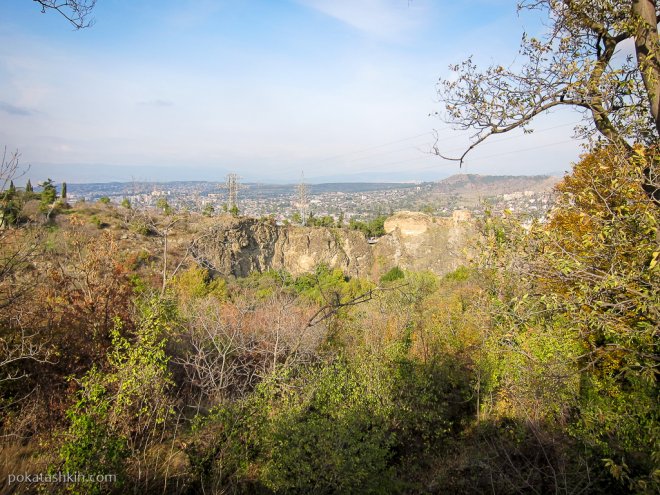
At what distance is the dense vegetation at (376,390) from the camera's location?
3.43 metres

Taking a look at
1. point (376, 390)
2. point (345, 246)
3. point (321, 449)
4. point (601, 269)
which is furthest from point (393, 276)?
point (601, 269)

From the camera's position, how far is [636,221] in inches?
125

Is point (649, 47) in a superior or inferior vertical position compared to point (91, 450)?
superior

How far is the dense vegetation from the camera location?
11.2 ft

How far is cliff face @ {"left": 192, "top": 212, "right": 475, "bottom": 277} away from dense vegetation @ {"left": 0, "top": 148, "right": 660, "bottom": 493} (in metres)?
29.8

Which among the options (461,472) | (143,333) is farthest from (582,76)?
(461,472)

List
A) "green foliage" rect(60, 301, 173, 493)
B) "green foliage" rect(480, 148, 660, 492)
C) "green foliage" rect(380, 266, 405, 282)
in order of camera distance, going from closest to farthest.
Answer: "green foliage" rect(480, 148, 660, 492)
"green foliage" rect(60, 301, 173, 493)
"green foliage" rect(380, 266, 405, 282)

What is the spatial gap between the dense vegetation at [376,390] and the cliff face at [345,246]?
2975 centimetres

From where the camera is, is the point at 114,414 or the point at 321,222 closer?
the point at 114,414

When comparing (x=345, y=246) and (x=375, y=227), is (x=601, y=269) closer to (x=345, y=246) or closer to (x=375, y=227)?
(x=345, y=246)

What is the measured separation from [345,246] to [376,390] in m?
38.8

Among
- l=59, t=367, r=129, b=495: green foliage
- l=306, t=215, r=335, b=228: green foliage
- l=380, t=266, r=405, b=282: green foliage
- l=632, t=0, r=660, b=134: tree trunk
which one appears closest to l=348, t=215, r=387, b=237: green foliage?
l=306, t=215, r=335, b=228: green foliage

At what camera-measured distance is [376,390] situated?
10.1 meters

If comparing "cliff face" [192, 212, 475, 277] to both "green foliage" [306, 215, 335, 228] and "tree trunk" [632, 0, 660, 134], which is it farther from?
"tree trunk" [632, 0, 660, 134]
